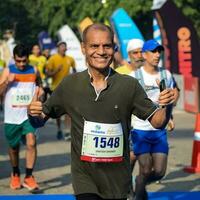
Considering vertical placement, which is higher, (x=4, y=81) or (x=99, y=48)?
(x=99, y=48)

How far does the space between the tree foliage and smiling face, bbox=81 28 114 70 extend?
3337 centimetres

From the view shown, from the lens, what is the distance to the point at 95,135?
4.93m

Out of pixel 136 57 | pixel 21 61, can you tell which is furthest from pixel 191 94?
pixel 136 57

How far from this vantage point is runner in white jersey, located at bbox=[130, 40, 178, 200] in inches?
283

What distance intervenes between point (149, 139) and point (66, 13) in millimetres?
41221

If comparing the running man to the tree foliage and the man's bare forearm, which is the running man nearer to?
the man's bare forearm

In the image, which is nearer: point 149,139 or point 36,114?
point 36,114

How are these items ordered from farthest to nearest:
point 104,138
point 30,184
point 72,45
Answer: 1. point 72,45
2. point 30,184
3. point 104,138

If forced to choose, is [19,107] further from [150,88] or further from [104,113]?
[104,113]

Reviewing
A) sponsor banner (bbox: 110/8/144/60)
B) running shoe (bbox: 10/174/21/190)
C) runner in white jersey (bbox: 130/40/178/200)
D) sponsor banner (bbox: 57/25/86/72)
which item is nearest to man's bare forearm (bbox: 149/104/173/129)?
runner in white jersey (bbox: 130/40/178/200)

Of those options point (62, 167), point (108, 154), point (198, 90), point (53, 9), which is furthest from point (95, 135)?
point (53, 9)

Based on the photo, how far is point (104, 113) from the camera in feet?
15.9

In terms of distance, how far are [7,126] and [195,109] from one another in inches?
460

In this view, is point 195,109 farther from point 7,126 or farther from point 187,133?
point 7,126
